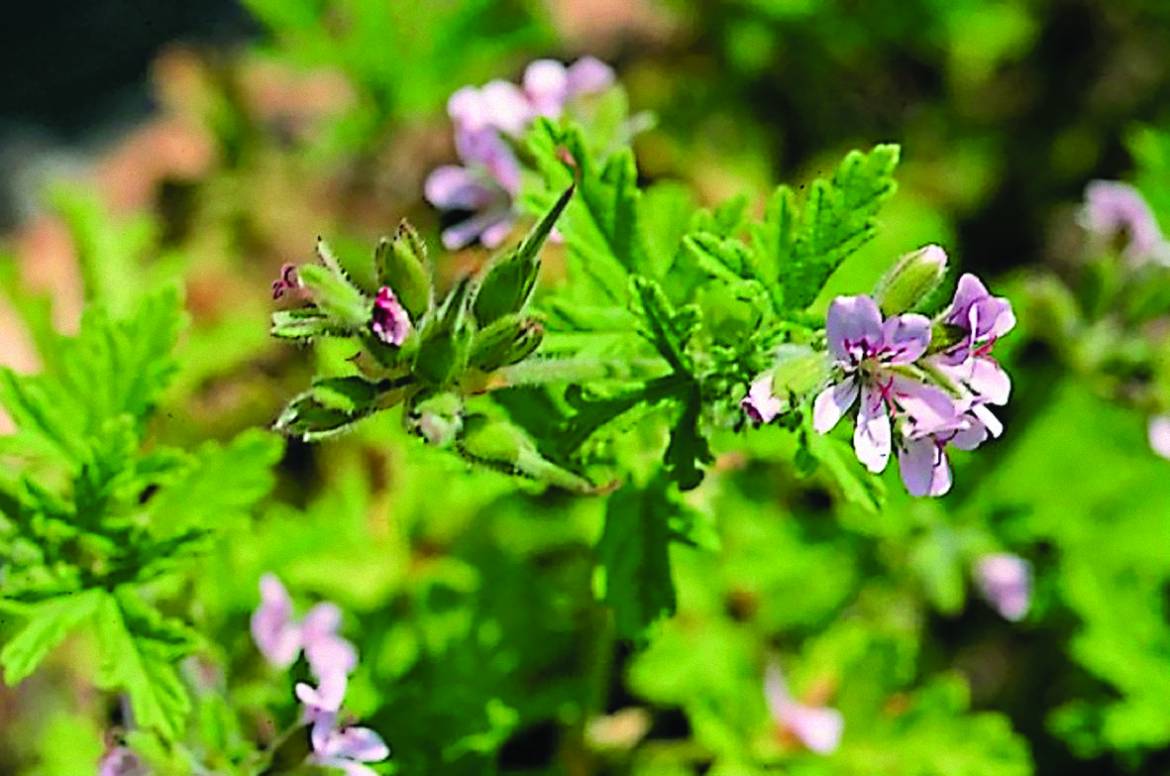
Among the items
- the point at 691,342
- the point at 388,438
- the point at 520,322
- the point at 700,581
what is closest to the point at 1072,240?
the point at 700,581

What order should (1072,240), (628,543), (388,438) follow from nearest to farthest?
(628,543) < (388,438) < (1072,240)

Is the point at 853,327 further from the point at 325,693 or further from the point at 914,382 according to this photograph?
the point at 325,693

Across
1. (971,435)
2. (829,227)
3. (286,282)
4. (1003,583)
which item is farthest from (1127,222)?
(286,282)

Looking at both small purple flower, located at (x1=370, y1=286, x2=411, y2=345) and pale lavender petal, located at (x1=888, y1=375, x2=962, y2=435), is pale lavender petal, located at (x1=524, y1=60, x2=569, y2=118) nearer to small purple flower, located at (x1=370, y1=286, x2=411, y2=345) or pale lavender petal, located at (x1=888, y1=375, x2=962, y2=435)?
small purple flower, located at (x1=370, y1=286, x2=411, y2=345)

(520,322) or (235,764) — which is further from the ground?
(520,322)

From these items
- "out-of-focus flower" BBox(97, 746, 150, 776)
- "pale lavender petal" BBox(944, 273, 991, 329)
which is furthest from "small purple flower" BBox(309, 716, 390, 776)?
"pale lavender petal" BBox(944, 273, 991, 329)

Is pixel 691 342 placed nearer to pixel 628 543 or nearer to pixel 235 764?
pixel 628 543

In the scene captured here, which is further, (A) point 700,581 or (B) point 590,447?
(A) point 700,581
